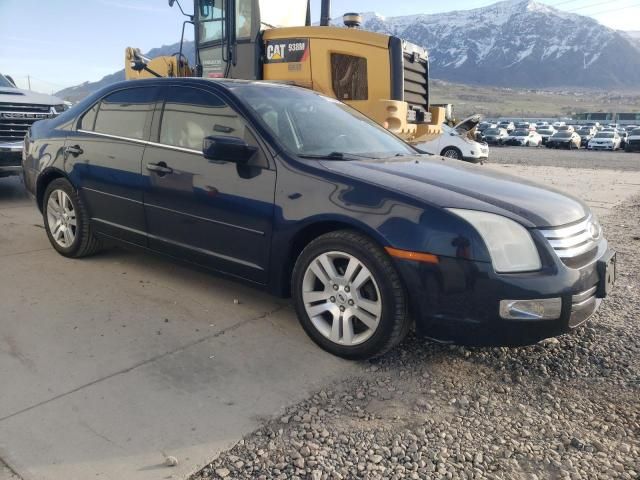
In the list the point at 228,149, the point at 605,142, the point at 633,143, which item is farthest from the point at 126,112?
the point at 605,142

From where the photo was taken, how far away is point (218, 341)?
3.37m

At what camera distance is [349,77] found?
848 centimetres

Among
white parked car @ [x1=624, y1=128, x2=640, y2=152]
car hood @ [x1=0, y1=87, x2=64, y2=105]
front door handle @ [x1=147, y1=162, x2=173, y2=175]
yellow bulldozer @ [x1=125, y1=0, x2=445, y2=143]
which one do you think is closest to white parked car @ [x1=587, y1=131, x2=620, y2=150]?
white parked car @ [x1=624, y1=128, x2=640, y2=152]

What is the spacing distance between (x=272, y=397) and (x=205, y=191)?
4.83 feet

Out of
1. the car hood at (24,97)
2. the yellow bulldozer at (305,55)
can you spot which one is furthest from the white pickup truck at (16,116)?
the yellow bulldozer at (305,55)

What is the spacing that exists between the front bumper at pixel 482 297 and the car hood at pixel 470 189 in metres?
0.31

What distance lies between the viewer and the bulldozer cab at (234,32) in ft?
27.9

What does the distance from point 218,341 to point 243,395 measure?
646 mm

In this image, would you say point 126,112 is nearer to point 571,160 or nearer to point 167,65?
point 167,65

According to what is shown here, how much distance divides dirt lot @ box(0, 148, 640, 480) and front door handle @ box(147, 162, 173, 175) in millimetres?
917

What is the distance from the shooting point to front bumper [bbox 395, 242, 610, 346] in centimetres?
273

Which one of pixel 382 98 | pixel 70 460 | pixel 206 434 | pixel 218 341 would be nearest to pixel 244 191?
pixel 218 341

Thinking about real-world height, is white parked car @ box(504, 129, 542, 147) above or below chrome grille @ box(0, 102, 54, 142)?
above

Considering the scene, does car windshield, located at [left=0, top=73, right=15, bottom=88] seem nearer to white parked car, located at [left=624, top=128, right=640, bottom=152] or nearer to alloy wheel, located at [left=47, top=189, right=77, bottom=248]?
alloy wheel, located at [left=47, top=189, right=77, bottom=248]
